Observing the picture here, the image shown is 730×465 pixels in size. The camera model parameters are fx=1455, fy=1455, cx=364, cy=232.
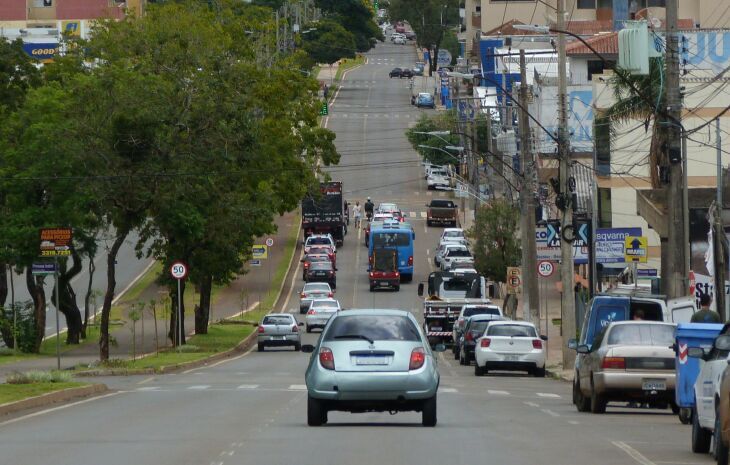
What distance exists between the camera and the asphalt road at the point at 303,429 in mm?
15648

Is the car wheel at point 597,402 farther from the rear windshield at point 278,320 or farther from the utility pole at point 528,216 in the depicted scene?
the rear windshield at point 278,320

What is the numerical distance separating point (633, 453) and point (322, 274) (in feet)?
203

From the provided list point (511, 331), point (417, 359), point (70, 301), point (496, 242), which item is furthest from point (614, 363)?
point (496, 242)

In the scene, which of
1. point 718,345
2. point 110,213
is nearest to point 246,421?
point 718,345

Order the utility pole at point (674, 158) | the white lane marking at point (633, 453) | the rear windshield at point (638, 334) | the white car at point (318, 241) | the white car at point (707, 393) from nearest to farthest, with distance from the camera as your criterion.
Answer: the white car at point (707, 393) < the white lane marking at point (633, 453) < the rear windshield at point (638, 334) < the utility pole at point (674, 158) < the white car at point (318, 241)

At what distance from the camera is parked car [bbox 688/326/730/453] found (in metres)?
14.7

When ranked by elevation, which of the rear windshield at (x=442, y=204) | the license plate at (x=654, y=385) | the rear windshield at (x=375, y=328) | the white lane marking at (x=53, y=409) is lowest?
the white lane marking at (x=53, y=409)

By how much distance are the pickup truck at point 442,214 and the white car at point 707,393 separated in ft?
272

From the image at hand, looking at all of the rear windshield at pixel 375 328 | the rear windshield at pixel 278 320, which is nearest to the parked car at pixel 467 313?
the rear windshield at pixel 278 320

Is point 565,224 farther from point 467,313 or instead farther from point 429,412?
point 429,412

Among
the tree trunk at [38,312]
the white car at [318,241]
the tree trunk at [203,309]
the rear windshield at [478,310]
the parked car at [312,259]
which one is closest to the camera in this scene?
the tree trunk at [38,312]

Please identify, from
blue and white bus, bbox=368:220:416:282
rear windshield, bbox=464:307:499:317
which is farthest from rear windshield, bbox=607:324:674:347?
blue and white bus, bbox=368:220:416:282

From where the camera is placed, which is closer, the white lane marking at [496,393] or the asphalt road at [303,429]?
the asphalt road at [303,429]

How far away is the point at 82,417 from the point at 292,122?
169ft
